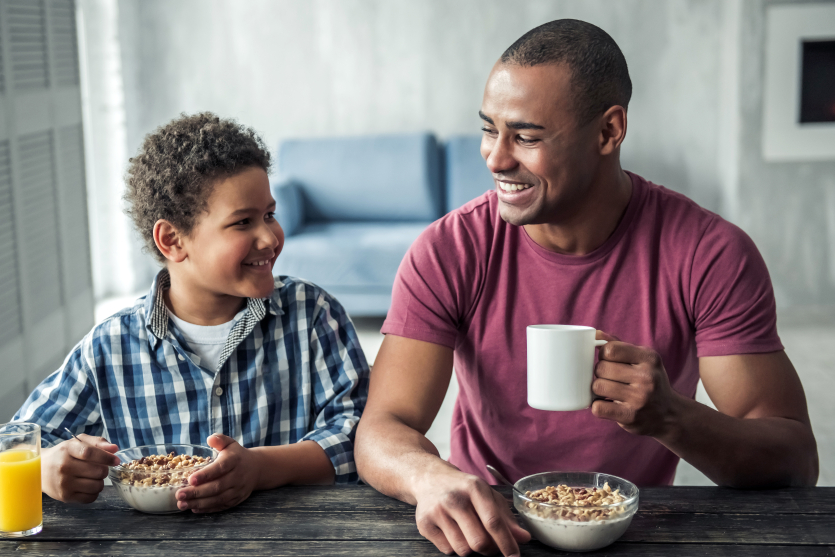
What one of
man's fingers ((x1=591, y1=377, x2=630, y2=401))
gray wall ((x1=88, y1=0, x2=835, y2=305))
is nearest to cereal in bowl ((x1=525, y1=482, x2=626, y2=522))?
man's fingers ((x1=591, y1=377, x2=630, y2=401))

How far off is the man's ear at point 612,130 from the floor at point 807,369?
1.39m

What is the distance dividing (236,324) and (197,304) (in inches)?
3.3

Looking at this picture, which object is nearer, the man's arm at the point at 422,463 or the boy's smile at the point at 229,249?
the man's arm at the point at 422,463

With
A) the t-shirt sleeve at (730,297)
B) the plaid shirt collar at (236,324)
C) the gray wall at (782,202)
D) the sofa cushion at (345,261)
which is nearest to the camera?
the t-shirt sleeve at (730,297)

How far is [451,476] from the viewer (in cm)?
89

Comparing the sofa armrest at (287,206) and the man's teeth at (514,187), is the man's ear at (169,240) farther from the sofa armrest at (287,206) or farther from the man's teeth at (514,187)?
the sofa armrest at (287,206)

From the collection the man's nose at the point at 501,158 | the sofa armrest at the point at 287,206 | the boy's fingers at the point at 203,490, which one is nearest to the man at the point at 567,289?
the man's nose at the point at 501,158

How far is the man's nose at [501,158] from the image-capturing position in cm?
123

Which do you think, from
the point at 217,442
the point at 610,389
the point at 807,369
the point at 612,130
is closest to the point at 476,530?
the point at 610,389

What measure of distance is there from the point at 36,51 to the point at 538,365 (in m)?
2.55

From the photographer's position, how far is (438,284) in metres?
1.25

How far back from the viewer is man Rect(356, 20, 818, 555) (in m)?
1.15

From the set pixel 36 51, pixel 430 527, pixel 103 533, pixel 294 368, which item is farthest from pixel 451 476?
pixel 36 51

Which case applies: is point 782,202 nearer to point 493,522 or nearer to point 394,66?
point 394,66
